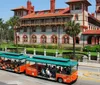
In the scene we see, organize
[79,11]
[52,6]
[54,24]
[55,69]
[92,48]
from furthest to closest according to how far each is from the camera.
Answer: [52,6] < [54,24] < [79,11] < [92,48] < [55,69]

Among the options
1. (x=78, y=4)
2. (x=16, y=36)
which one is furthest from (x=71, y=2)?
(x=16, y=36)

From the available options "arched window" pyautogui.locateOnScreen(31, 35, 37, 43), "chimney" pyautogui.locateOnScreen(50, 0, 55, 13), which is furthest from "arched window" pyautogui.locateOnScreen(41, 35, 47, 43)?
"chimney" pyautogui.locateOnScreen(50, 0, 55, 13)

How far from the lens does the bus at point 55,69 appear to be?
70.2 feet

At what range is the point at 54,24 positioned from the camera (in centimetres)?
6181

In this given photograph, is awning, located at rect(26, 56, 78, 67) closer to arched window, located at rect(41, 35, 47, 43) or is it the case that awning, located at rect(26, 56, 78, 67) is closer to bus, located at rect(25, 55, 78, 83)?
bus, located at rect(25, 55, 78, 83)

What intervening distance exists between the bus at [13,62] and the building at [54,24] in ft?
110

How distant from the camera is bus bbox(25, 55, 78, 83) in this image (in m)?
21.4

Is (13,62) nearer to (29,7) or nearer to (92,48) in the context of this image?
(92,48)

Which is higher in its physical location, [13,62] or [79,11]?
[79,11]

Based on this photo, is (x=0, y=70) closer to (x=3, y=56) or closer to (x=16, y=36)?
(x=3, y=56)

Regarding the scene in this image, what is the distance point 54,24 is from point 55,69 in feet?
132

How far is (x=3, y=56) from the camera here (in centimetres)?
2844

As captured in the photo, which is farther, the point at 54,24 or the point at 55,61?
the point at 54,24

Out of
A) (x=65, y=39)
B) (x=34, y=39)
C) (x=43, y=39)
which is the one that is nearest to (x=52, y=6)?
(x=43, y=39)
